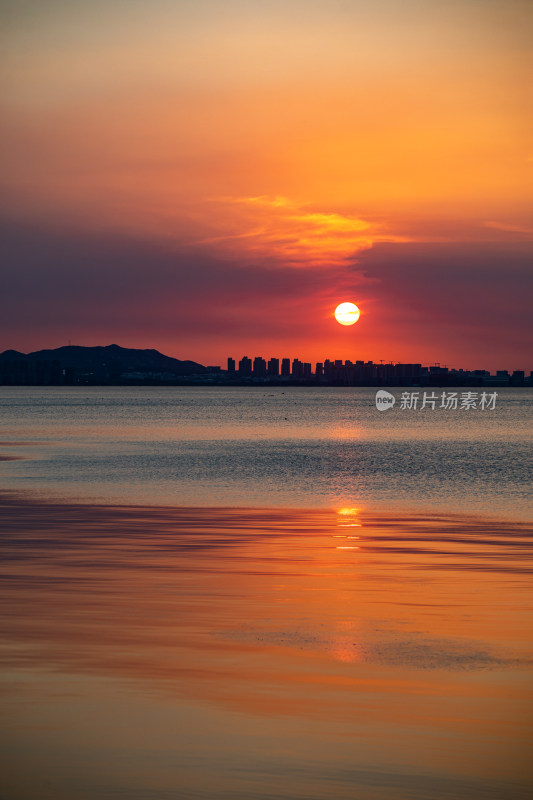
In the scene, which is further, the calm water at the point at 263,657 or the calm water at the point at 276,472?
the calm water at the point at 276,472

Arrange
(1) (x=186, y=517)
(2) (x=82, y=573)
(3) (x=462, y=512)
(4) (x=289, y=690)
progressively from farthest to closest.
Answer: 1. (3) (x=462, y=512)
2. (1) (x=186, y=517)
3. (2) (x=82, y=573)
4. (4) (x=289, y=690)


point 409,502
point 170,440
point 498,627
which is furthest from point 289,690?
point 170,440

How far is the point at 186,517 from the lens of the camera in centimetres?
3155

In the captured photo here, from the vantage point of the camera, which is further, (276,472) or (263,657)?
(276,472)

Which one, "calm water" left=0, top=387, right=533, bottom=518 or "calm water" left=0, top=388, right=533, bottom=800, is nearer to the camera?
"calm water" left=0, top=388, right=533, bottom=800

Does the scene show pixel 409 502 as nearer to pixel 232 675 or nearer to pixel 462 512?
pixel 462 512

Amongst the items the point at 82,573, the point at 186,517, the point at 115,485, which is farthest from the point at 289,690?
the point at 115,485

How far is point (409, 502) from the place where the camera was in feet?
130

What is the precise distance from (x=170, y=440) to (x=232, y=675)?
83658mm

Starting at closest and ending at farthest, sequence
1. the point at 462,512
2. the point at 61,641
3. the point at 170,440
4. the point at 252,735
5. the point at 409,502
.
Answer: the point at 252,735, the point at 61,641, the point at 462,512, the point at 409,502, the point at 170,440

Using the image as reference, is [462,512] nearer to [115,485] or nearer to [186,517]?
[186,517]

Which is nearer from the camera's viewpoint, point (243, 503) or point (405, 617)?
point (405, 617)

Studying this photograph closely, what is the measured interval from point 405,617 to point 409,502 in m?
24.1

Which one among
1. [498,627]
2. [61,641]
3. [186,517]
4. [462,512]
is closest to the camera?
[61,641]
